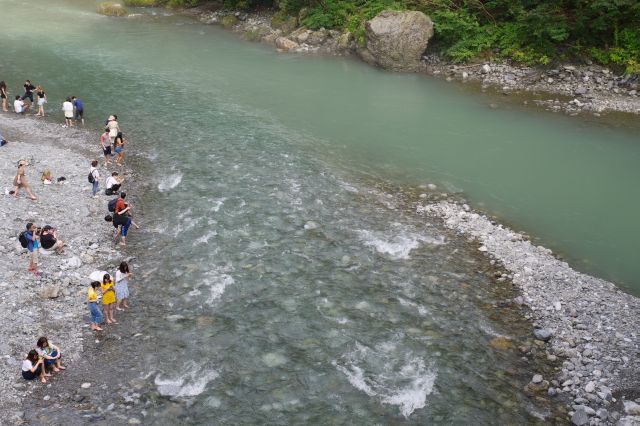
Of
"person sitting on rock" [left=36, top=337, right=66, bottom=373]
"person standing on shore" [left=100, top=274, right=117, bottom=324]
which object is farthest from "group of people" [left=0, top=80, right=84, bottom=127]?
"person sitting on rock" [left=36, top=337, right=66, bottom=373]

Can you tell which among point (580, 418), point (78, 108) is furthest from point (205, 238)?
point (78, 108)

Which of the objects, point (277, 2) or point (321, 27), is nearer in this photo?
point (321, 27)

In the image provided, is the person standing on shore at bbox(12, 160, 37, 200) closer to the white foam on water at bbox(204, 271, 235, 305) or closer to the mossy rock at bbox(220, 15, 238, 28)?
the white foam on water at bbox(204, 271, 235, 305)

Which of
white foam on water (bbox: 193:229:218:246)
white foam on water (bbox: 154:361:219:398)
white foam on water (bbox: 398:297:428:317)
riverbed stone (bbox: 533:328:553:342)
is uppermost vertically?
riverbed stone (bbox: 533:328:553:342)

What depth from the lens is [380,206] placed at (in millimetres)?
23500

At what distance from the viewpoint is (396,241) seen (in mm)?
20797

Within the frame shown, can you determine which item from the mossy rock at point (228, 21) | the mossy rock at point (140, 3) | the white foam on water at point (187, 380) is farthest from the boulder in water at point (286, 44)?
the white foam on water at point (187, 380)

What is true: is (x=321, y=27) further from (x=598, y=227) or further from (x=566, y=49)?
(x=598, y=227)

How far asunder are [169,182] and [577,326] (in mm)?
18349

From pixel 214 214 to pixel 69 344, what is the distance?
8.55 m

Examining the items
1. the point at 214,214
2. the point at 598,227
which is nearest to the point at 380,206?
the point at 214,214

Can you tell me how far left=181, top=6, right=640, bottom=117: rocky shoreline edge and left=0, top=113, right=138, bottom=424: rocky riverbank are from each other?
26.7m

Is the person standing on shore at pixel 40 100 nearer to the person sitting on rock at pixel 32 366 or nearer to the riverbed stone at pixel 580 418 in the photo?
the person sitting on rock at pixel 32 366

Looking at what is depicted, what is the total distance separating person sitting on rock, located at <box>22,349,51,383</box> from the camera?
13438 millimetres
